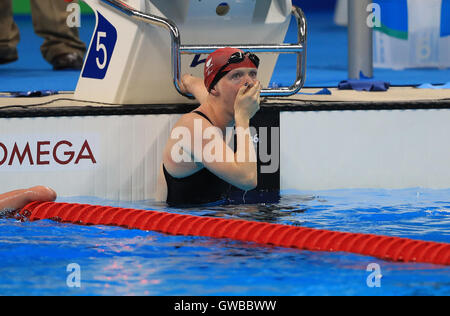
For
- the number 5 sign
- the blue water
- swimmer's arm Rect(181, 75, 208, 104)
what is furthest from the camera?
the number 5 sign

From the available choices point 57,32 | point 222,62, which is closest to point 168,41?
point 222,62

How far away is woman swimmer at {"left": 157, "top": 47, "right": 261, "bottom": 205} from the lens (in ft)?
13.1

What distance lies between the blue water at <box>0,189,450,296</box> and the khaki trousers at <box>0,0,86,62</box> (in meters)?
3.28

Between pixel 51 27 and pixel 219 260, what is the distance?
443 cm

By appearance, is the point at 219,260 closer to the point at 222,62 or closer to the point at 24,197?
the point at 222,62

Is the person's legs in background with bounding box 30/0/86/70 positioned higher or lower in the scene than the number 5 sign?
higher

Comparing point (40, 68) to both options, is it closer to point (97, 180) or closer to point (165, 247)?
point (97, 180)

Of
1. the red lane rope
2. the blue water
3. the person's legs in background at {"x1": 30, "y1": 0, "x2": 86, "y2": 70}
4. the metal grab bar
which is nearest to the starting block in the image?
the metal grab bar

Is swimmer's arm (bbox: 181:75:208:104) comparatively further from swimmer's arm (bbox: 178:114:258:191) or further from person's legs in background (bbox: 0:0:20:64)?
person's legs in background (bbox: 0:0:20:64)

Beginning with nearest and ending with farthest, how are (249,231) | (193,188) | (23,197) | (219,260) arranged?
(219,260), (249,231), (23,197), (193,188)

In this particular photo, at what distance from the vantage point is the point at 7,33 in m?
7.52

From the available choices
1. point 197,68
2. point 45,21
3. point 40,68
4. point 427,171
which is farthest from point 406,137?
point 40,68

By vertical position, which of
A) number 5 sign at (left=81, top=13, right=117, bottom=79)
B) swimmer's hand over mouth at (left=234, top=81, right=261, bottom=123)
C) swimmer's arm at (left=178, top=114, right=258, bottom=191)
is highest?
number 5 sign at (left=81, top=13, right=117, bottom=79)
